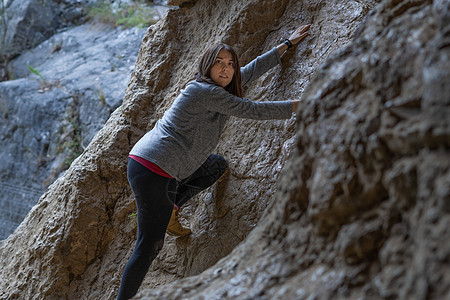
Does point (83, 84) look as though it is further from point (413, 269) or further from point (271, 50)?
point (413, 269)

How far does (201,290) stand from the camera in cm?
158

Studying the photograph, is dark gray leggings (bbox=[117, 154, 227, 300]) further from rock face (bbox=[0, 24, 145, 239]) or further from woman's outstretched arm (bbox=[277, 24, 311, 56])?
rock face (bbox=[0, 24, 145, 239])

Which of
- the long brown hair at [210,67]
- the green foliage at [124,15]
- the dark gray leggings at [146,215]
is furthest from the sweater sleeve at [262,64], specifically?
the green foliage at [124,15]

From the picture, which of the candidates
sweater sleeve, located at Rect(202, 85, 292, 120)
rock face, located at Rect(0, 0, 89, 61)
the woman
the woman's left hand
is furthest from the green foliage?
sweater sleeve, located at Rect(202, 85, 292, 120)

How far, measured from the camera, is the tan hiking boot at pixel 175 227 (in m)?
2.75

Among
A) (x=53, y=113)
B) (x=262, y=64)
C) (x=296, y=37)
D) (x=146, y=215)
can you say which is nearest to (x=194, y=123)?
(x=146, y=215)

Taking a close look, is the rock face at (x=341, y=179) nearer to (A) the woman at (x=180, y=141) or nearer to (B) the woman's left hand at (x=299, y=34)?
(B) the woman's left hand at (x=299, y=34)

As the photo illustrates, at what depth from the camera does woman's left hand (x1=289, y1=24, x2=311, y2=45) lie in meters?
2.86

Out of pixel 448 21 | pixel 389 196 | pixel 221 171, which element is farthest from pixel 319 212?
pixel 221 171

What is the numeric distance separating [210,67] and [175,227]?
3.45ft

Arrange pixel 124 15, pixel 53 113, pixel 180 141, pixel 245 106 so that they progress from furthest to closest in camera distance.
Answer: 1. pixel 124 15
2. pixel 53 113
3. pixel 180 141
4. pixel 245 106

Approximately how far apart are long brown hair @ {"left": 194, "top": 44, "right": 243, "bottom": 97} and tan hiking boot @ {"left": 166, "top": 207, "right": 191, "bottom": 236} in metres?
0.84

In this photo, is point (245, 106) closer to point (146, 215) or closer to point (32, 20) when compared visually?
point (146, 215)

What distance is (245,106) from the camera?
234 cm
